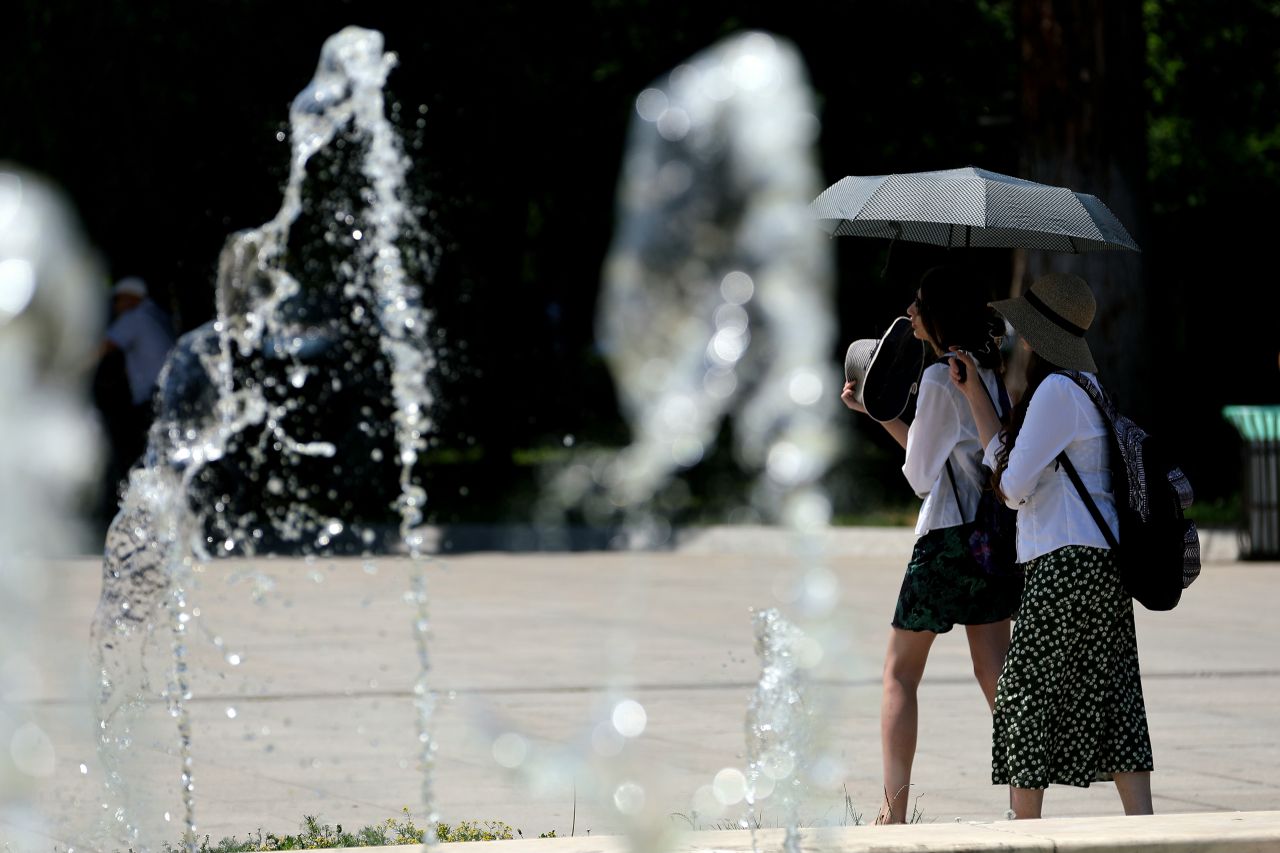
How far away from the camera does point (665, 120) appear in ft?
18.0

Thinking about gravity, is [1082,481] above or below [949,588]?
above

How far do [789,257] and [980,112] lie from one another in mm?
17497

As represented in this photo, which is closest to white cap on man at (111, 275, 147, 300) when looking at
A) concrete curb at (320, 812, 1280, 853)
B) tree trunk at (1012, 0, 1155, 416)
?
tree trunk at (1012, 0, 1155, 416)

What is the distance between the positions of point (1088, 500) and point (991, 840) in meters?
1.21

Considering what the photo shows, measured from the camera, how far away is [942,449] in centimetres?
597

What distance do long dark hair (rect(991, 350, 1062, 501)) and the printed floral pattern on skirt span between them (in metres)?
0.30

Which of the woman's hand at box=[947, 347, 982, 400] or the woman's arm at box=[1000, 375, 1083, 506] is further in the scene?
the woman's hand at box=[947, 347, 982, 400]

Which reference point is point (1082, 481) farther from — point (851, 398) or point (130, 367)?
point (130, 367)

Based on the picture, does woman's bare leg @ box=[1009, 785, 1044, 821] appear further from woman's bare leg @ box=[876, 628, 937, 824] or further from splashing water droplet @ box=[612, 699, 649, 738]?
splashing water droplet @ box=[612, 699, 649, 738]

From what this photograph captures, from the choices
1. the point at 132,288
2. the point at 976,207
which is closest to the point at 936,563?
the point at 976,207

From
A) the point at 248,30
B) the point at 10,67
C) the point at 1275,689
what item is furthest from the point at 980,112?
the point at 1275,689

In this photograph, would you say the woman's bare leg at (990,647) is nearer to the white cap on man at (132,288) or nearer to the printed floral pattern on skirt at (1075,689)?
the printed floral pattern on skirt at (1075,689)

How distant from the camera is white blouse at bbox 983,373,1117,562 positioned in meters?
5.46

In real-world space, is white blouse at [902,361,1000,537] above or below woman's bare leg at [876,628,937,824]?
above
